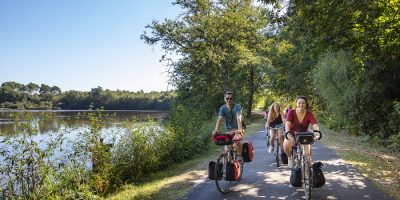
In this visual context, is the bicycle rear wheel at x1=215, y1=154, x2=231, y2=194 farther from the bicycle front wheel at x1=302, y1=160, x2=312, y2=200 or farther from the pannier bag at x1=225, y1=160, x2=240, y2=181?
the bicycle front wheel at x1=302, y1=160, x2=312, y2=200

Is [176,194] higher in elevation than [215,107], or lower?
lower

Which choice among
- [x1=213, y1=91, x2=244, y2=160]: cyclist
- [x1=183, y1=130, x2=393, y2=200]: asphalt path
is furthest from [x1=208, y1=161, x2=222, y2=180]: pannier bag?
[x1=213, y1=91, x2=244, y2=160]: cyclist

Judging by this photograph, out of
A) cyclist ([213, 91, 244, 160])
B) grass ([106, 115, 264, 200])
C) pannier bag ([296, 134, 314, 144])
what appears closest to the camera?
pannier bag ([296, 134, 314, 144])

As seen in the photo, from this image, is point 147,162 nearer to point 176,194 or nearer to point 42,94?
point 176,194

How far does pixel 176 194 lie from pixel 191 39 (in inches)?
932

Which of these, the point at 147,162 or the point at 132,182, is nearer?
the point at 132,182

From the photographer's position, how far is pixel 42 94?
2844 inches

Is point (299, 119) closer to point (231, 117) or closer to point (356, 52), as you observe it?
point (231, 117)

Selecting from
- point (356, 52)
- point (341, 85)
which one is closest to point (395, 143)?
point (356, 52)

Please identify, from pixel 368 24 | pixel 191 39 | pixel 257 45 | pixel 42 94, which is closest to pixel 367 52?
pixel 368 24

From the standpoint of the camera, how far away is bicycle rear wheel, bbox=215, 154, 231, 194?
7.57 metres

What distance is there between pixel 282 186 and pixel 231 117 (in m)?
1.97

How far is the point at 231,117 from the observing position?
324 inches

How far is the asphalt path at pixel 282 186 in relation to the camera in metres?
7.47
